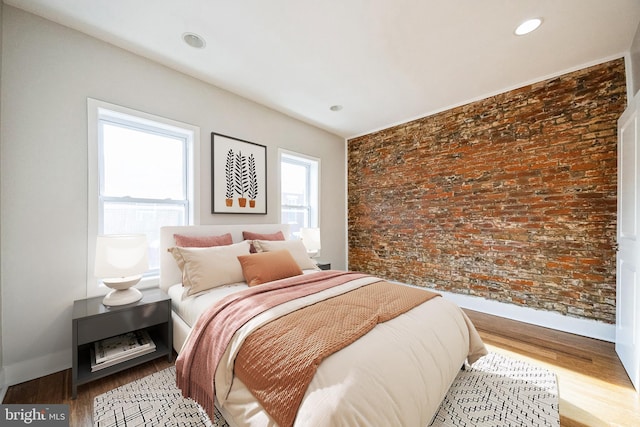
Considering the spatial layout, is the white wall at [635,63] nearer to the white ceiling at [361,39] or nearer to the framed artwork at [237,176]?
the white ceiling at [361,39]

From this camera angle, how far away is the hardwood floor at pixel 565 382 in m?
1.57

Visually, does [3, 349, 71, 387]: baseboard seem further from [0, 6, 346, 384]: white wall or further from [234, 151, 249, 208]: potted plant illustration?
[234, 151, 249, 208]: potted plant illustration

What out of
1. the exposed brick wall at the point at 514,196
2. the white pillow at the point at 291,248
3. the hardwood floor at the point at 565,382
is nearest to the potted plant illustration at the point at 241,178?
the white pillow at the point at 291,248

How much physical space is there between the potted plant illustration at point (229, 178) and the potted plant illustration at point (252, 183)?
252 mm

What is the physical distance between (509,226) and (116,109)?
4.31m

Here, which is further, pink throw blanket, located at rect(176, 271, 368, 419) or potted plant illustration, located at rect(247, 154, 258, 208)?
potted plant illustration, located at rect(247, 154, 258, 208)

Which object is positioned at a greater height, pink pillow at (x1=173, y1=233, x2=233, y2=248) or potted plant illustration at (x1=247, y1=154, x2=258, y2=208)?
potted plant illustration at (x1=247, y1=154, x2=258, y2=208)

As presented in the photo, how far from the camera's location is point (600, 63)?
2516 millimetres

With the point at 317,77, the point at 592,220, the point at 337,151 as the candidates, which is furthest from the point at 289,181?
the point at 592,220

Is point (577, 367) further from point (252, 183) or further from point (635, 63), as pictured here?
point (252, 183)

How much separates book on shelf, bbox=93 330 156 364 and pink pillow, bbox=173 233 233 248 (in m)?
0.83

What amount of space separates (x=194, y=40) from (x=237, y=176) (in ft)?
4.65

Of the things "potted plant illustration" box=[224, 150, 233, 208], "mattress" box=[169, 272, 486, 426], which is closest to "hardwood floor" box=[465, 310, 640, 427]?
"mattress" box=[169, 272, 486, 426]

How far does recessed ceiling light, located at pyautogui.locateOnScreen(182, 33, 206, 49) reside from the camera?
7.16ft
